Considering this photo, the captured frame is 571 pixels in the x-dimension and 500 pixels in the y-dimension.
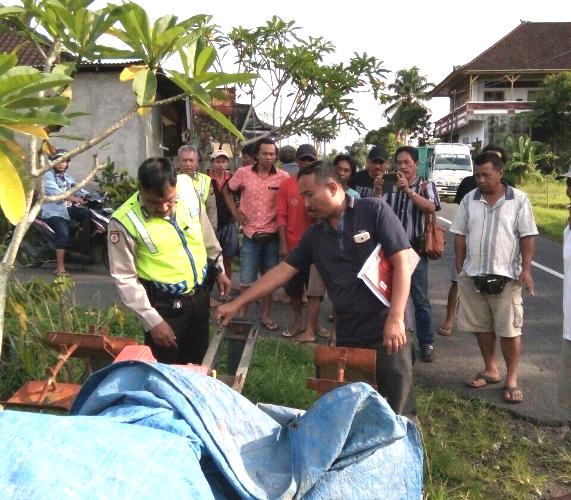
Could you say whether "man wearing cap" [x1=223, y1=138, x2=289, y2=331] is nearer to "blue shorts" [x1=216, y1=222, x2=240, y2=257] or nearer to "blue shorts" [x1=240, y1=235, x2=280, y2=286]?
"blue shorts" [x1=240, y1=235, x2=280, y2=286]

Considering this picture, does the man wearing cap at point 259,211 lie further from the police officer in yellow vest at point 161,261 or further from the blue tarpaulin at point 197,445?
the blue tarpaulin at point 197,445

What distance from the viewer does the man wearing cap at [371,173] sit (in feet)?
19.3

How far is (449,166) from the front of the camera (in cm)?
2372

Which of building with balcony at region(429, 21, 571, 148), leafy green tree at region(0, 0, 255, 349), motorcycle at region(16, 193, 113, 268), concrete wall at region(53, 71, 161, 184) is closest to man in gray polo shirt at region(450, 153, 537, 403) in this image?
leafy green tree at region(0, 0, 255, 349)

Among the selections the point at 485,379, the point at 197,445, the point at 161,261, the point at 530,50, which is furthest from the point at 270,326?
the point at 530,50

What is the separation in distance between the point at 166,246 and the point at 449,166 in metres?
21.8

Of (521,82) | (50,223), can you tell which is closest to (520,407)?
(50,223)

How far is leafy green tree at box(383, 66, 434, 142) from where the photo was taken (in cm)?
5097

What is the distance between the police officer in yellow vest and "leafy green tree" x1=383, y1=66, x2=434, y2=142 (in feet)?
161

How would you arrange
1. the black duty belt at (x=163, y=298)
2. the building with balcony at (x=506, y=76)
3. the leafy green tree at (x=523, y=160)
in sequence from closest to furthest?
the black duty belt at (x=163, y=298), the leafy green tree at (x=523, y=160), the building with balcony at (x=506, y=76)

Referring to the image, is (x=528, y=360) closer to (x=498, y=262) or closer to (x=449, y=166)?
(x=498, y=262)

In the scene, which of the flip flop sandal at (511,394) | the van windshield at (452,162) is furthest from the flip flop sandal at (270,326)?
the van windshield at (452,162)

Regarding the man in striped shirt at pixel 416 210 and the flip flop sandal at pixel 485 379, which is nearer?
the flip flop sandal at pixel 485 379

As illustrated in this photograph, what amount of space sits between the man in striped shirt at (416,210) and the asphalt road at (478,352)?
30cm
